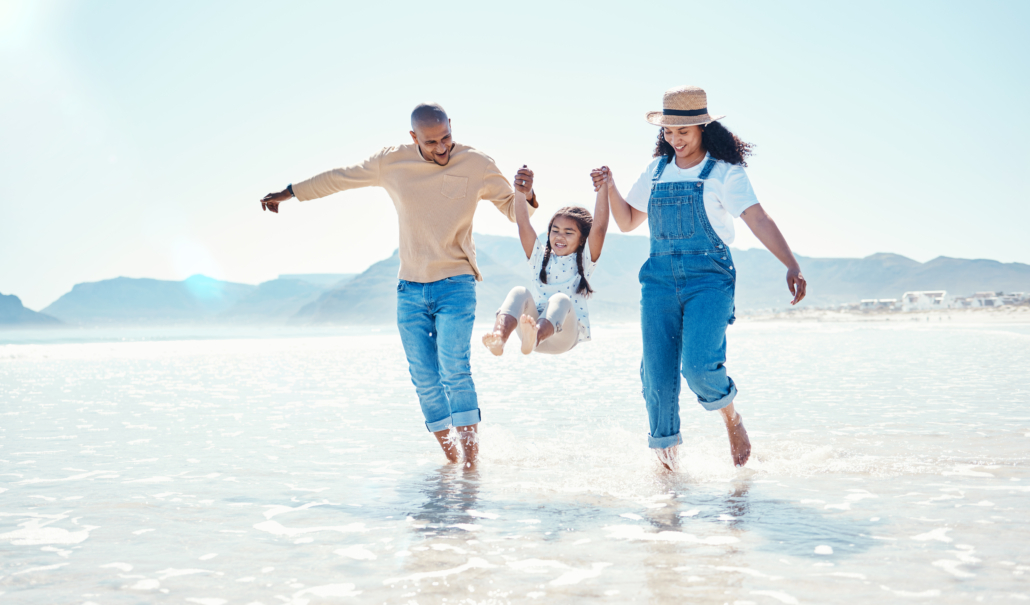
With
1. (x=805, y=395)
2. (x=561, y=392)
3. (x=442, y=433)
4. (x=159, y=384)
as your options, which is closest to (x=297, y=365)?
(x=159, y=384)

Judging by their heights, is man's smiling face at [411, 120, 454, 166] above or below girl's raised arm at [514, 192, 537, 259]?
above

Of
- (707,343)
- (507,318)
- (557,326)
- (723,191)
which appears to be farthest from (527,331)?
(723,191)

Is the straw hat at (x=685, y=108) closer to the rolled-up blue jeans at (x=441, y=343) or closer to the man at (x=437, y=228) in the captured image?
the man at (x=437, y=228)

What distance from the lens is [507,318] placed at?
464 centimetres

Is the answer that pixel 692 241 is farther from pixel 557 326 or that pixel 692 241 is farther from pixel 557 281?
pixel 557 281

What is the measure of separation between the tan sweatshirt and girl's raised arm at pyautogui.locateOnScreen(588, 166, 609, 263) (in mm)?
460

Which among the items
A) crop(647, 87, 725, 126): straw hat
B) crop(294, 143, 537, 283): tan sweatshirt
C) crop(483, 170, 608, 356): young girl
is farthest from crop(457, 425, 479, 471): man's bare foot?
crop(647, 87, 725, 126): straw hat

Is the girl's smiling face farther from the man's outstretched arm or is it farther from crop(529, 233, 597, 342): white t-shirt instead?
the man's outstretched arm

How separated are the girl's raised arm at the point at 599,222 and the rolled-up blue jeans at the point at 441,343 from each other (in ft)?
2.76

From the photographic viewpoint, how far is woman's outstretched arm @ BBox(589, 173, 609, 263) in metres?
4.56

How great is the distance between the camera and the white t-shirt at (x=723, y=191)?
13.6 feet

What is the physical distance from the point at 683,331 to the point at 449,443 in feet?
6.18

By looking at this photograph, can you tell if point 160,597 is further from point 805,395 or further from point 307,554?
point 805,395

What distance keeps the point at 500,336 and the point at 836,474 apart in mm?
2254
